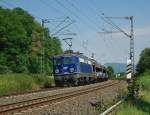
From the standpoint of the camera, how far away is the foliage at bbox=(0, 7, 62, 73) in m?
97.9

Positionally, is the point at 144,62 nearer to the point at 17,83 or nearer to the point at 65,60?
the point at 65,60

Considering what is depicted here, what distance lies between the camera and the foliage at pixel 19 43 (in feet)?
321

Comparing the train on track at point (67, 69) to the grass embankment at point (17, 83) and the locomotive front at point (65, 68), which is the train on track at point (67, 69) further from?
the grass embankment at point (17, 83)

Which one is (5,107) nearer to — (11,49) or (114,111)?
(114,111)

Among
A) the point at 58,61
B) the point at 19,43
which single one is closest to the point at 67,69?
the point at 58,61

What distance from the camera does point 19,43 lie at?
104 metres

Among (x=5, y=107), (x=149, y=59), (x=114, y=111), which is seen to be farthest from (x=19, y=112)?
(x=149, y=59)

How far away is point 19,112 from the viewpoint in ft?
58.4

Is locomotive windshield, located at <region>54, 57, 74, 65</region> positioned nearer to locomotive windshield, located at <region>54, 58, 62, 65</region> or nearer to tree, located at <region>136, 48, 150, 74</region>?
locomotive windshield, located at <region>54, 58, 62, 65</region>

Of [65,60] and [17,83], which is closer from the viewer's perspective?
[17,83]

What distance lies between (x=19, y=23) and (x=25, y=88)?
72532 mm

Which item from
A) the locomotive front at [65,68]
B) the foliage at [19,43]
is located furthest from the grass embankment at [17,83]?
the foliage at [19,43]

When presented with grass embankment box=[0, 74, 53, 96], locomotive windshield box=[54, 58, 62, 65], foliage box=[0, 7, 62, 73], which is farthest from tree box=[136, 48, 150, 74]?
grass embankment box=[0, 74, 53, 96]

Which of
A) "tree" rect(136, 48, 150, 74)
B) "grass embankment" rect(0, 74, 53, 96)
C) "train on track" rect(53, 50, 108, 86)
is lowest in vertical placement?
"grass embankment" rect(0, 74, 53, 96)
